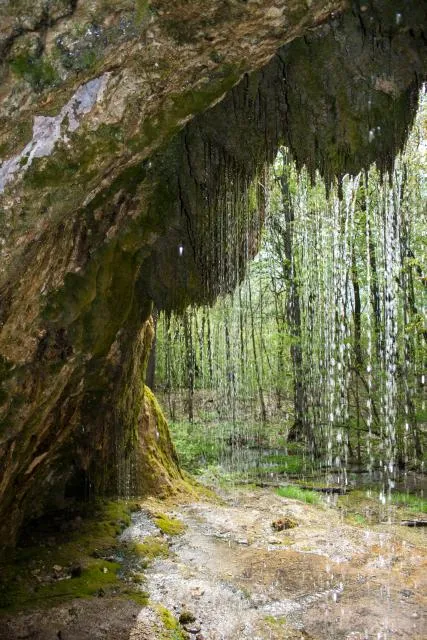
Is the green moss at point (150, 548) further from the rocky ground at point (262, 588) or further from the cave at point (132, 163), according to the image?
the cave at point (132, 163)

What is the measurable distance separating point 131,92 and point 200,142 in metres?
2.36

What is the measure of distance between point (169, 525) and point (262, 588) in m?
2.17

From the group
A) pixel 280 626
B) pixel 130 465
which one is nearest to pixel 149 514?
pixel 130 465

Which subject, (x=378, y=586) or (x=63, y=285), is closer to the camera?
(x=63, y=285)

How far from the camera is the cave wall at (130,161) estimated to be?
2.90 m

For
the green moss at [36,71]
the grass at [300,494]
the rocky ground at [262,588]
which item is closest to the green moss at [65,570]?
the rocky ground at [262,588]

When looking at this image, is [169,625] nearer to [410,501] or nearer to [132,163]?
[132,163]

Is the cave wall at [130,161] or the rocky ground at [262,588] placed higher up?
the cave wall at [130,161]

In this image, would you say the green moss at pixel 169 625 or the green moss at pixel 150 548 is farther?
the green moss at pixel 150 548

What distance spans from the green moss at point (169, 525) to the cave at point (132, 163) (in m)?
0.99

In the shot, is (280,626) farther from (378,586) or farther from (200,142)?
(200,142)

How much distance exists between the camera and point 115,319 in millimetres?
6156

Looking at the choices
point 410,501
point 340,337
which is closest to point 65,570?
point 410,501

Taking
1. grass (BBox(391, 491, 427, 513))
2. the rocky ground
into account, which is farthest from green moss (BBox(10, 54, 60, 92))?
grass (BBox(391, 491, 427, 513))
